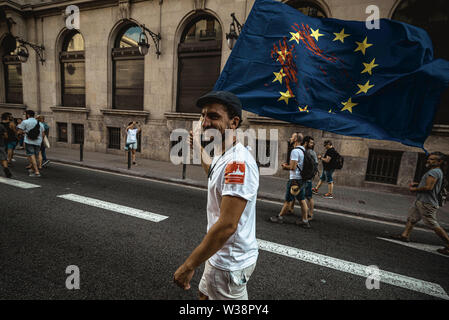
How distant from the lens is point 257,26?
10.8 feet

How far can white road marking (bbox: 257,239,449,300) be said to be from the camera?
3.35 metres

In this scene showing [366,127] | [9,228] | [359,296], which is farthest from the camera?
[9,228]

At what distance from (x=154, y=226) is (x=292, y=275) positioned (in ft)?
9.08

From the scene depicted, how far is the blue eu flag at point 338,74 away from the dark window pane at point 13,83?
22.9m

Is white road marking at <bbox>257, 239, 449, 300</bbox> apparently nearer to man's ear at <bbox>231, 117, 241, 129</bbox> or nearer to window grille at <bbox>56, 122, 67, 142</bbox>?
man's ear at <bbox>231, 117, 241, 129</bbox>

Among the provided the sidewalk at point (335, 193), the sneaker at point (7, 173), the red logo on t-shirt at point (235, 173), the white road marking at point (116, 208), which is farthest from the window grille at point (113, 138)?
the red logo on t-shirt at point (235, 173)

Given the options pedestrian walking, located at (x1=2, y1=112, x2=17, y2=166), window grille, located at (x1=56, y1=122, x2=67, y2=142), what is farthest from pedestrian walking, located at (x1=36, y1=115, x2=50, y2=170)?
window grille, located at (x1=56, y1=122, x2=67, y2=142)

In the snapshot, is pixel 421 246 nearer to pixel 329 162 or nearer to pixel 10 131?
pixel 329 162

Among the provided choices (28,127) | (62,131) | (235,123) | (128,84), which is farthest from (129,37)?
(235,123)

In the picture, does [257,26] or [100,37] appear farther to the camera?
[100,37]

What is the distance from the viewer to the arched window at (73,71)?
1587 cm

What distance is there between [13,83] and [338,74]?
25.0 meters
